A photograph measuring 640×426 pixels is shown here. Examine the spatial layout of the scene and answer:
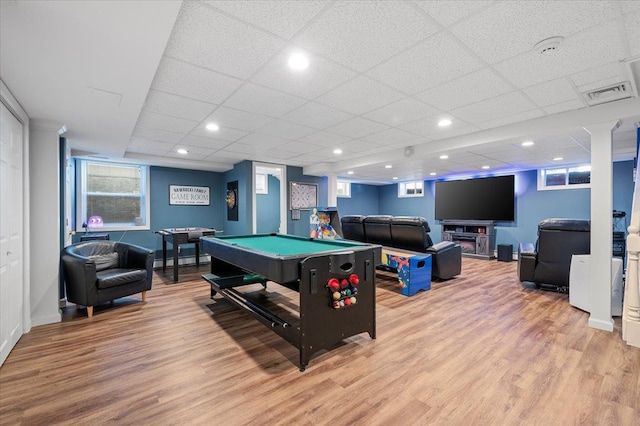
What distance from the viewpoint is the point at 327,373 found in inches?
88.7

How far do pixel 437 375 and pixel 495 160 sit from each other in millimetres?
5364

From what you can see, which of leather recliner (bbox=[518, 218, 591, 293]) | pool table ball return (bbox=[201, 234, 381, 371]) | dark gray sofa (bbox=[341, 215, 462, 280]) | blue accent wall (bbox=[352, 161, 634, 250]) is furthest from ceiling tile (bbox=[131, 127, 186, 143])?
blue accent wall (bbox=[352, 161, 634, 250])

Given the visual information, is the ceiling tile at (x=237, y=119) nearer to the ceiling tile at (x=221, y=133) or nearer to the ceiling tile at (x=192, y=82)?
the ceiling tile at (x=221, y=133)

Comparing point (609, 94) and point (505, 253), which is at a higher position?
point (609, 94)

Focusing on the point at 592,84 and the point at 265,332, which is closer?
the point at 592,84

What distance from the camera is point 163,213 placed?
668cm

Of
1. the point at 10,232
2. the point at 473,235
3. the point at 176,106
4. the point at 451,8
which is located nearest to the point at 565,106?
the point at 451,8

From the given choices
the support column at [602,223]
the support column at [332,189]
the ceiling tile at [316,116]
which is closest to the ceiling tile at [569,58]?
the support column at [602,223]

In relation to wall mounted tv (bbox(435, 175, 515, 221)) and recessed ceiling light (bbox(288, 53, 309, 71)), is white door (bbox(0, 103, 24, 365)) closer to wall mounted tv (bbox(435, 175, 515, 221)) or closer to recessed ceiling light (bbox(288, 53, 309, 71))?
recessed ceiling light (bbox(288, 53, 309, 71))

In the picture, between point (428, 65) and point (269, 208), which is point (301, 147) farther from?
point (269, 208)

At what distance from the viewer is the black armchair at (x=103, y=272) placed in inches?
135

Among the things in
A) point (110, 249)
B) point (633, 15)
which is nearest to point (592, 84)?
point (633, 15)

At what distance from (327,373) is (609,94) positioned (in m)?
3.73

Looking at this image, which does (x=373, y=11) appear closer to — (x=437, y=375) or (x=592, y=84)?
(x=592, y=84)
